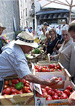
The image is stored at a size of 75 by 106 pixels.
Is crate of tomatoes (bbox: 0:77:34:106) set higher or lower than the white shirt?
lower

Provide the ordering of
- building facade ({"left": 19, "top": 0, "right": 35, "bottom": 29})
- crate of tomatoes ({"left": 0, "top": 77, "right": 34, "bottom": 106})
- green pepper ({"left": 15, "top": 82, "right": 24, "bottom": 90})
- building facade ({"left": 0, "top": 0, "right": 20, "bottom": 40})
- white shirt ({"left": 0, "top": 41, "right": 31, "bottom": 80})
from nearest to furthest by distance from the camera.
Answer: crate of tomatoes ({"left": 0, "top": 77, "right": 34, "bottom": 106}) → white shirt ({"left": 0, "top": 41, "right": 31, "bottom": 80}) → green pepper ({"left": 15, "top": 82, "right": 24, "bottom": 90}) → building facade ({"left": 0, "top": 0, "right": 20, "bottom": 40}) → building facade ({"left": 19, "top": 0, "right": 35, "bottom": 29})

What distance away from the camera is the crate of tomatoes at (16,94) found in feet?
5.50

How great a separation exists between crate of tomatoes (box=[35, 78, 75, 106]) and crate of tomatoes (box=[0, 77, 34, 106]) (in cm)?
13

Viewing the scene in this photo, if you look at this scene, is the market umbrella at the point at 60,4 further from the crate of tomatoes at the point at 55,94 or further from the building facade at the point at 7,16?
the crate of tomatoes at the point at 55,94

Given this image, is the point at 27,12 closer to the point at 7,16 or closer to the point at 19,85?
the point at 7,16

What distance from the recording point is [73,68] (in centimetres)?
281

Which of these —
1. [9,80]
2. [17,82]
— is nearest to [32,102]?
[17,82]

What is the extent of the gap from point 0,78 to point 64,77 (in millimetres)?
1462

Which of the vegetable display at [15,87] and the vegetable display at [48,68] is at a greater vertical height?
the vegetable display at [15,87]

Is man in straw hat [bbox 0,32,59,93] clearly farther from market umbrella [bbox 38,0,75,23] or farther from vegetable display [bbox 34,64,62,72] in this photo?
market umbrella [bbox 38,0,75,23]

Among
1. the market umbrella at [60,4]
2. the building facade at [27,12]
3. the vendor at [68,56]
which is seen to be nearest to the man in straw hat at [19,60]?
the vendor at [68,56]

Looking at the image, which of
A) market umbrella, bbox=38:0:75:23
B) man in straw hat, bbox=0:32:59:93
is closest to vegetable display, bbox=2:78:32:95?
man in straw hat, bbox=0:32:59:93

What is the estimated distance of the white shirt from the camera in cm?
183

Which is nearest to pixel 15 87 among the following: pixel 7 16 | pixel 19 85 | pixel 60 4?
pixel 19 85
